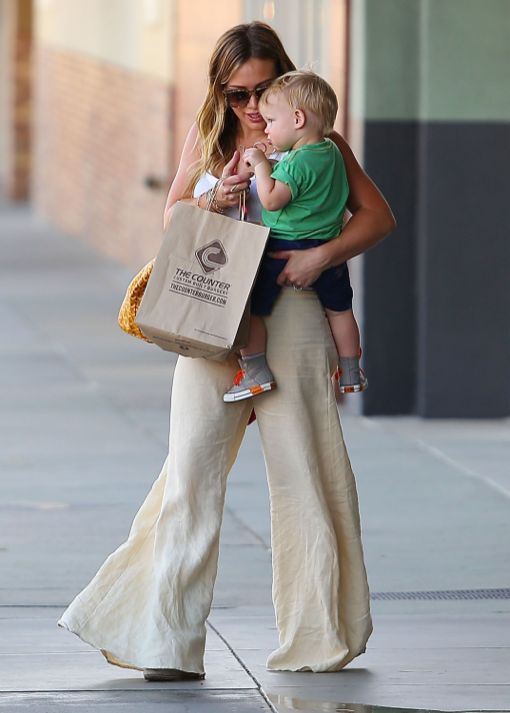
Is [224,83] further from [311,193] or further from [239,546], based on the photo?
[239,546]

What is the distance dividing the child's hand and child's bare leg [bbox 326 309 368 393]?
502mm

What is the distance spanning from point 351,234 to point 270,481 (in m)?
0.75

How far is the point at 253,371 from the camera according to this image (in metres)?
5.15

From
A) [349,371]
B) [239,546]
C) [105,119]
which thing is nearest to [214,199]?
[349,371]

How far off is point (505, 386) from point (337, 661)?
518cm

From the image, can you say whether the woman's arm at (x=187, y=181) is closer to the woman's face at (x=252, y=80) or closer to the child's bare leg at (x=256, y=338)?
the woman's face at (x=252, y=80)

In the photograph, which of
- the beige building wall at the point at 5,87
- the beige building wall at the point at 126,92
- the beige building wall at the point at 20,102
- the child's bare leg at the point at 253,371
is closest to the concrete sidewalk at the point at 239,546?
the child's bare leg at the point at 253,371

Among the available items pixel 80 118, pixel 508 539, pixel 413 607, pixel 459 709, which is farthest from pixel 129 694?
pixel 80 118

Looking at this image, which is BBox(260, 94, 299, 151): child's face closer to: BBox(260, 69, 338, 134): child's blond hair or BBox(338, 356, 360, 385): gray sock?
BBox(260, 69, 338, 134): child's blond hair

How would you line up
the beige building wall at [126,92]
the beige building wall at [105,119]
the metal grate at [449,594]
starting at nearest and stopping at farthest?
the metal grate at [449,594], the beige building wall at [126,92], the beige building wall at [105,119]

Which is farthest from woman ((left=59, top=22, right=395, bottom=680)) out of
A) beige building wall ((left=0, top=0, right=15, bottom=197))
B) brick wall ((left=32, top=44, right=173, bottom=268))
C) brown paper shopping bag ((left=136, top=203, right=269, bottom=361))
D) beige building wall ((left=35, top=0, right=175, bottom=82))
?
beige building wall ((left=0, top=0, right=15, bottom=197))

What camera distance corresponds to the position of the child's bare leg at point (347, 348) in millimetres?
5281

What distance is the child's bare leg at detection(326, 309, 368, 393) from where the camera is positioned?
528 centimetres

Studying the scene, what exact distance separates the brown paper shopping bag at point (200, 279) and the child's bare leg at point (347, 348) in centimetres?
34
